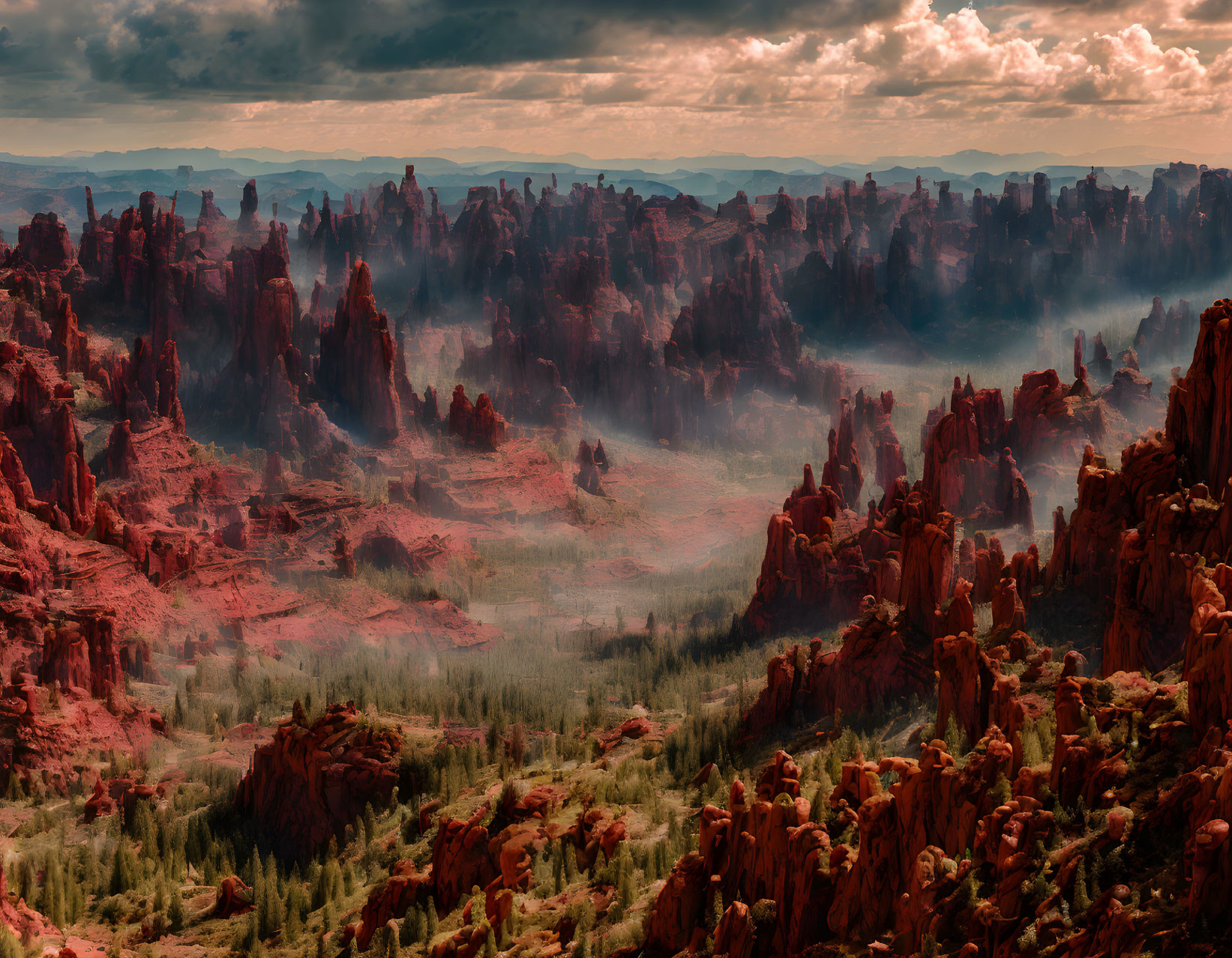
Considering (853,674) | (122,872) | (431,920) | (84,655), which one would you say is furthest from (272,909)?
(853,674)

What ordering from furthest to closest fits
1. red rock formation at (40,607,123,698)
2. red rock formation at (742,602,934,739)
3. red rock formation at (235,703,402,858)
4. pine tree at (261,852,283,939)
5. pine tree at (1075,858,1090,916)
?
1. red rock formation at (40,607,123,698)
2. red rock formation at (235,703,402,858)
3. red rock formation at (742,602,934,739)
4. pine tree at (261,852,283,939)
5. pine tree at (1075,858,1090,916)

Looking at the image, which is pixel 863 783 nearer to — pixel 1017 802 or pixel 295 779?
pixel 1017 802

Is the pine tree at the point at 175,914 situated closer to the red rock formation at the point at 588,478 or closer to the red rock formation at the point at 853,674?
the red rock formation at the point at 853,674

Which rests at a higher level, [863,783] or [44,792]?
[863,783]

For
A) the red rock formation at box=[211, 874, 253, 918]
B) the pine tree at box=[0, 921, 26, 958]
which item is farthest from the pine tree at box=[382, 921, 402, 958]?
the pine tree at box=[0, 921, 26, 958]

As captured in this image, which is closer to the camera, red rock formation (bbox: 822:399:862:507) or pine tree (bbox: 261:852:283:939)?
pine tree (bbox: 261:852:283:939)

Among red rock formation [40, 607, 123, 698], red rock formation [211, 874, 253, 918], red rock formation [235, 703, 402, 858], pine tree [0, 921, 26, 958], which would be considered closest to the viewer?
pine tree [0, 921, 26, 958]

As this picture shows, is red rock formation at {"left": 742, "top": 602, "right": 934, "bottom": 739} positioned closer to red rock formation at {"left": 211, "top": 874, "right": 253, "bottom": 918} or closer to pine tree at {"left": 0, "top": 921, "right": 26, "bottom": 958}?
red rock formation at {"left": 211, "top": 874, "right": 253, "bottom": 918}

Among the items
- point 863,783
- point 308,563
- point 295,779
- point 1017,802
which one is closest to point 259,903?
point 295,779

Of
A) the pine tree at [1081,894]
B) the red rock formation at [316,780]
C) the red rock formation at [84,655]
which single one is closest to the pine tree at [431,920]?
the red rock formation at [316,780]
